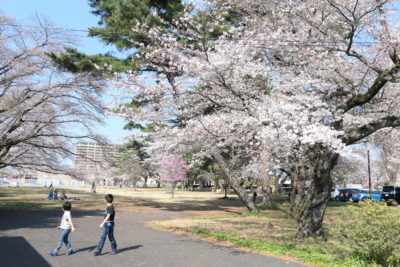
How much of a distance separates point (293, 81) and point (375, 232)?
5196 mm

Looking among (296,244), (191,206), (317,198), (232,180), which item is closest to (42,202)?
(191,206)

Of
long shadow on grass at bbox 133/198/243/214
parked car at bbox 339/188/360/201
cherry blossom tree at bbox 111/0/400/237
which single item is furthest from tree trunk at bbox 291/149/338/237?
parked car at bbox 339/188/360/201

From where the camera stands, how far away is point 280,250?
8438mm

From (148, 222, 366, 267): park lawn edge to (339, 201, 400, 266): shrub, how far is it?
293 mm

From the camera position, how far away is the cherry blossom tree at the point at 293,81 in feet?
30.3

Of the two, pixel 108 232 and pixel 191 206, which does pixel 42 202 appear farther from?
pixel 108 232

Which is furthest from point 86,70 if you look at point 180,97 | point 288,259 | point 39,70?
point 288,259

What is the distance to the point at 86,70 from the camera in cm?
1845

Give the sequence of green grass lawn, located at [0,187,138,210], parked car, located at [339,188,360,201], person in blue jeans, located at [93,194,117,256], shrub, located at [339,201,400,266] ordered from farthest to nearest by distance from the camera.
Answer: parked car, located at [339,188,360,201]
green grass lawn, located at [0,187,138,210]
person in blue jeans, located at [93,194,117,256]
shrub, located at [339,201,400,266]

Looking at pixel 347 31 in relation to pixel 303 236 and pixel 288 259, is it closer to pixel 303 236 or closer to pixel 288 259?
pixel 303 236

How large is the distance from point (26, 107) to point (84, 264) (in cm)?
1283

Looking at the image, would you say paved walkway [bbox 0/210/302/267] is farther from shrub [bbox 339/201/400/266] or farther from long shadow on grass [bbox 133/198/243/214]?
long shadow on grass [bbox 133/198/243/214]

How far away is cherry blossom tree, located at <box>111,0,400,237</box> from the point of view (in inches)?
364

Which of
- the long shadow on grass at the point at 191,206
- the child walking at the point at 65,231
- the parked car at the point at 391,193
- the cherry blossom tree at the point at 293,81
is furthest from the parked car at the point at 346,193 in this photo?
the child walking at the point at 65,231
